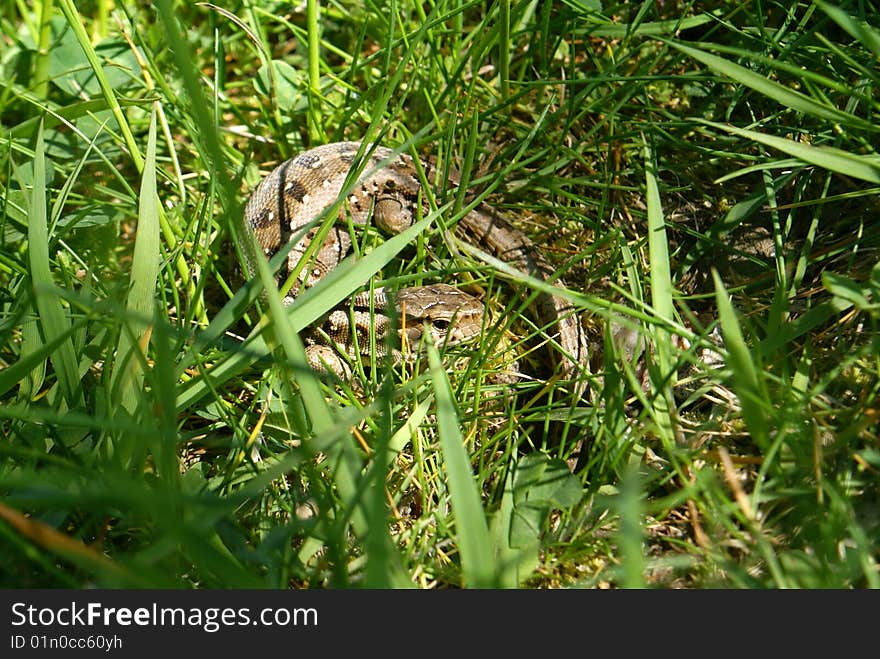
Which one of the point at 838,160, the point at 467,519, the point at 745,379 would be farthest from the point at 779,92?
the point at 467,519

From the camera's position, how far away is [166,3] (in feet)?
5.62

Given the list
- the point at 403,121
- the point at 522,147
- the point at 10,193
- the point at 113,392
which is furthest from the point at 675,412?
the point at 10,193

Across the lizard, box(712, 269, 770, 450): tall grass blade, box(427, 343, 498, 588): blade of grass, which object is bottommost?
box(427, 343, 498, 588): blade of grass

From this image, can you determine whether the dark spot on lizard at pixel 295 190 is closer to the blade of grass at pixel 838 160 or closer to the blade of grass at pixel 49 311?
the blade of grass at pixel 49 311

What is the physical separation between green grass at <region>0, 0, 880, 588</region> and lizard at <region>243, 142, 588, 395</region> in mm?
132

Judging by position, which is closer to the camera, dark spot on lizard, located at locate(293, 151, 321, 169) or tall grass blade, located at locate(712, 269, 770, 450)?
tall grass blade, located at locate(712, 269, 770, 450)

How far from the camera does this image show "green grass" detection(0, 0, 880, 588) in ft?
7.38

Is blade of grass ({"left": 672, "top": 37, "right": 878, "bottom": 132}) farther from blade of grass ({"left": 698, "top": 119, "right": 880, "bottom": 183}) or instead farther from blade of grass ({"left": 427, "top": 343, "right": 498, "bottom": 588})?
blade of grass ({"left": 427, "top": 343, "right": 498, "bottom": 588})

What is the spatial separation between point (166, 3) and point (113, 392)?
4.75ft

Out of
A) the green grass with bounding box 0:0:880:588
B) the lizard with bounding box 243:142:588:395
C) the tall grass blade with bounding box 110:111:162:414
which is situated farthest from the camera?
the lizard with bounding box 243:142:588:395

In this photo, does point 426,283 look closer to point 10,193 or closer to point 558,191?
point 558,191

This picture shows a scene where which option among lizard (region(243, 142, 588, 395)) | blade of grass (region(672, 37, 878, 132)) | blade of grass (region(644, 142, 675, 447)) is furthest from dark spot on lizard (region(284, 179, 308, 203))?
blade of grass (region(672, 37, 878, 132))

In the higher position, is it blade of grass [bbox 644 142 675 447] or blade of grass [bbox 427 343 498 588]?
blade of grass [bbox 644 142 675 447]

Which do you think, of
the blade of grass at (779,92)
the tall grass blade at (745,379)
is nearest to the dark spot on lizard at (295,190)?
the blade of grass at (779,92)
